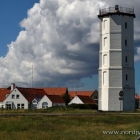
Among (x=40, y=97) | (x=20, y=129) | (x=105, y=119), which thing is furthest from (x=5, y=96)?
(x=20, y=129)

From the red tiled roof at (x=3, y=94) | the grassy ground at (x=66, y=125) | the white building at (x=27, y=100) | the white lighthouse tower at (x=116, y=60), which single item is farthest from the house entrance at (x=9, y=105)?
the grassy ground at (x=66, y=125)

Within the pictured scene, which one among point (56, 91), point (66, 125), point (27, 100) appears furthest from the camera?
point (56, 91)

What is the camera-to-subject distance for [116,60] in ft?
218

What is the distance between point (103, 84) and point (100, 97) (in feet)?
7.82

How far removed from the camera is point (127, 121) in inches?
1559

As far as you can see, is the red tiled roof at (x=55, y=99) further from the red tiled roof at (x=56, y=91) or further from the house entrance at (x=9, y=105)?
the red tiled roof at (x=56, y=91)

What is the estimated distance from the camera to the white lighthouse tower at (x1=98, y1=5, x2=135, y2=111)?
6612 centimetres

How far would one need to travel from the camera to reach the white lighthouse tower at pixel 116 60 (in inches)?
2603

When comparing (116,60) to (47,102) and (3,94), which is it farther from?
(3,94)

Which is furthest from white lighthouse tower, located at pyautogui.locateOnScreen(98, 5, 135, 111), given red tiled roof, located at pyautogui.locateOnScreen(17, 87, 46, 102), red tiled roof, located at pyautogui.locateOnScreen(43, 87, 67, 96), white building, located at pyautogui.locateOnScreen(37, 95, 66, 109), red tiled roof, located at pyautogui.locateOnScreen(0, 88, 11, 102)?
red tiled roof, located at pyautogui.locateOnScreen(43, 87, 67, 96)

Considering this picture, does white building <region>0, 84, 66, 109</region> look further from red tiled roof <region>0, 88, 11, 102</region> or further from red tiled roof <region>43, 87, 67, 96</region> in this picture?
red tiled roof <region>43, 87, 67, 96</region>

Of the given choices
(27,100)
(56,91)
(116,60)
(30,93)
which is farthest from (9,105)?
(116,60)

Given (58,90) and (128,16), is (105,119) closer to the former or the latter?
(128,16)

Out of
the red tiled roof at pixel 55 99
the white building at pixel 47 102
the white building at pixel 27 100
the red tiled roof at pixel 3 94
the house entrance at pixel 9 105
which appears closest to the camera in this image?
the white building at pixel 47 102
